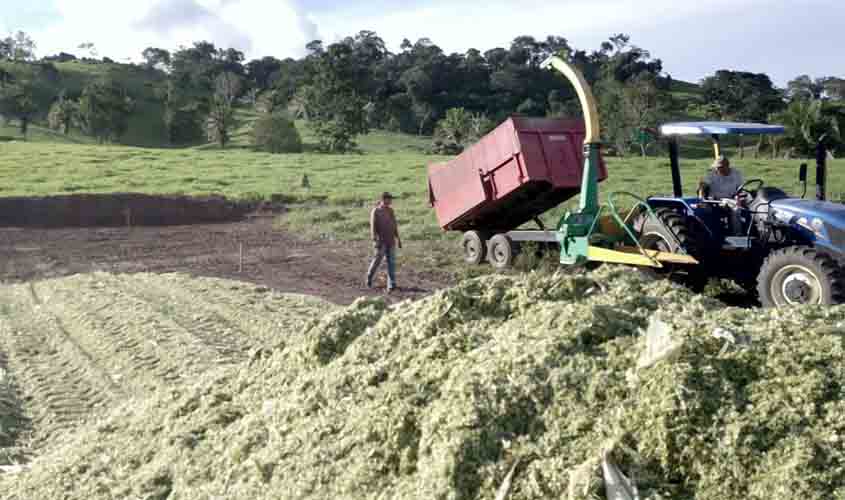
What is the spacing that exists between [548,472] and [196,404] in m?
2.76

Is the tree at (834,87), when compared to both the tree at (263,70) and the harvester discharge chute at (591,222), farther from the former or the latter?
the harvester discharge chute at (591,222)

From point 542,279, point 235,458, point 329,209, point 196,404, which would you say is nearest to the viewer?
point 235,458

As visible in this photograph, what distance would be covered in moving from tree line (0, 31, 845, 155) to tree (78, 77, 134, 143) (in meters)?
0.08


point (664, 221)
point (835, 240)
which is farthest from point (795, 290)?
point (664, 221)

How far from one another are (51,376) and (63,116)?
6297 cm

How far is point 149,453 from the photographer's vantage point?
17.0 ft

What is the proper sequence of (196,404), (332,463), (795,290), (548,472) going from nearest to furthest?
(548,472) < (332,463) < (196,404) < (795,290)

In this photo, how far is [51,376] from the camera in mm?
8773

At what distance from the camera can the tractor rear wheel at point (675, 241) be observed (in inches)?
368

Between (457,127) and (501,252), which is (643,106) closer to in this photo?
(457,127)

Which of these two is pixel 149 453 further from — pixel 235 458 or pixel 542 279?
pixel 542 279

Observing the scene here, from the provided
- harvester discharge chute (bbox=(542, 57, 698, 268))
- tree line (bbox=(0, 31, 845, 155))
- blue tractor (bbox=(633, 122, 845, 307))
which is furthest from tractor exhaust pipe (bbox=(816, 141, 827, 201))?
tree line (bbox=(0, 31, 845, 155))

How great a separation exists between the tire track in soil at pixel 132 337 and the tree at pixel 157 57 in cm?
9997

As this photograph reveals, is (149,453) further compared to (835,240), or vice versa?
(835,240)
